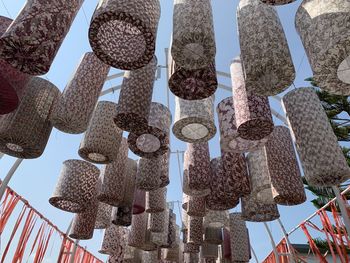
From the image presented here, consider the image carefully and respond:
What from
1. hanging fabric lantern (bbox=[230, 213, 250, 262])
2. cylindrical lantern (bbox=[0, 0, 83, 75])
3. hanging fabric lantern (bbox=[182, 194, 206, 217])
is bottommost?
hanging fabric lantern (bbox=[230, 213, 250, 262])

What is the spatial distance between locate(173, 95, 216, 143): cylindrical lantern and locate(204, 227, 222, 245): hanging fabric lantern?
8.77 feet

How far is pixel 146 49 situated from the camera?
6.23ft

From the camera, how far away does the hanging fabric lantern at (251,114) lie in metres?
2.32

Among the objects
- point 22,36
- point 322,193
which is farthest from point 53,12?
point 322,193

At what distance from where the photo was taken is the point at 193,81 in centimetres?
220

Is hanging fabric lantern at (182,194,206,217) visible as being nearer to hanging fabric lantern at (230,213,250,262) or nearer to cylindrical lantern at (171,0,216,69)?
hanging fabric lantern at (230,213,250,262)

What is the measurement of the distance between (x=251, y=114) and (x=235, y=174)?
0.94 metres

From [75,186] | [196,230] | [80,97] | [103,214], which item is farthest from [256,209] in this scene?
[80,97]

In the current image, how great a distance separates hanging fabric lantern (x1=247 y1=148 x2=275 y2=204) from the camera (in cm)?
307

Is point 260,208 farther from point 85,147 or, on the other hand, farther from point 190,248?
point 190,248

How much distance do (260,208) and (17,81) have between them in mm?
2477

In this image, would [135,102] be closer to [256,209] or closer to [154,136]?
[154,136]

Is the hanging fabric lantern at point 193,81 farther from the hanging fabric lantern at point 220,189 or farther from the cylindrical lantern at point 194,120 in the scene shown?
the hanging fabric lantern at point 220,189

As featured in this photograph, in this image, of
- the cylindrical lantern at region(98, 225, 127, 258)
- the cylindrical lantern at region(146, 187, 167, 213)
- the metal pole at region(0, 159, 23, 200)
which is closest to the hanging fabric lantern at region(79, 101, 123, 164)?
the metal pole at region(0, 159, 23, 200)
